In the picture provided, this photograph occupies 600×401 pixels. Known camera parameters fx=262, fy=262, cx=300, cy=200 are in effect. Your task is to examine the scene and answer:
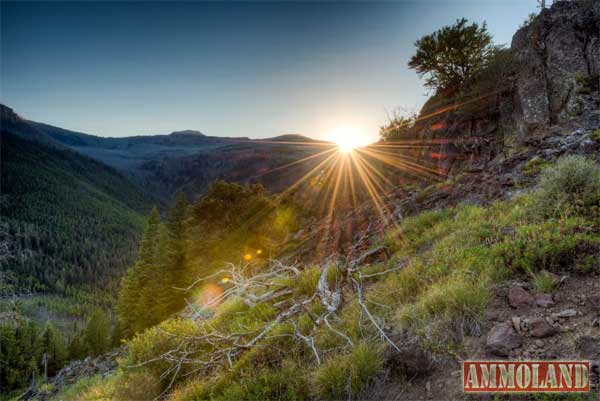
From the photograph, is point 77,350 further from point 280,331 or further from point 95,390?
point 280,331

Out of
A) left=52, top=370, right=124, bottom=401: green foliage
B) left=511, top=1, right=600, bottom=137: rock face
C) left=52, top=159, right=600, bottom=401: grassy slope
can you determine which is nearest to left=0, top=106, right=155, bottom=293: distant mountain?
left=52, top=370, right=124, bottom=401: green foliage

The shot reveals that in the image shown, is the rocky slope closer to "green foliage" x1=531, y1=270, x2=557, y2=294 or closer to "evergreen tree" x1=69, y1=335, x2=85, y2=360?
"green foliage" x1=531, y1=270, x2=557, y2=294

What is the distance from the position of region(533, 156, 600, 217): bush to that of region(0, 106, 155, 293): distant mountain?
418 feet

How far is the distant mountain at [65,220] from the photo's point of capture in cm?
11506

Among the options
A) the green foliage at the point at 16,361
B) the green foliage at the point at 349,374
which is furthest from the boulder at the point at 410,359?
the green foliage at the point at 16,361

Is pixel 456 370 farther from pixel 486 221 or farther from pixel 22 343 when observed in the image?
pixel 22 343

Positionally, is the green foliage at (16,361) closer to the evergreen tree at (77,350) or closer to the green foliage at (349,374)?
the evergreen tree at (77,350)

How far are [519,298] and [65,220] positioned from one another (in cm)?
19456

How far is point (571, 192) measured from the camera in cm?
Result: 401

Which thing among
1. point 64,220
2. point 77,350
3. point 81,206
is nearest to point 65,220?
point 64,220

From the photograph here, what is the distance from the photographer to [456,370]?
238 cm

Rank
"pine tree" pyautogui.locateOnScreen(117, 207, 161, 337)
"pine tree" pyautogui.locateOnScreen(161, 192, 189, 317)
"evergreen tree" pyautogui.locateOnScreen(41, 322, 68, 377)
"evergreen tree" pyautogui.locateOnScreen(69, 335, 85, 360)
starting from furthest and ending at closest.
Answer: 1. "evergreen tree" pyautogui.locateOnScreen(69, 335, 85, 360)
2. "evergreen tree" pyautogui.locateOnScreen(41, 322, 68, 377)
3. "pine tree" pyautogui.locateOnScreen(117, 207, 161, 337)
4. "pine tree" pyautogui.locateOnScreen(161, 192, 189, 317)

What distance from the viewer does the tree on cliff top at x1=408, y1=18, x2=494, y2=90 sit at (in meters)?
11.4

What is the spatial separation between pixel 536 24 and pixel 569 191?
9751mm
